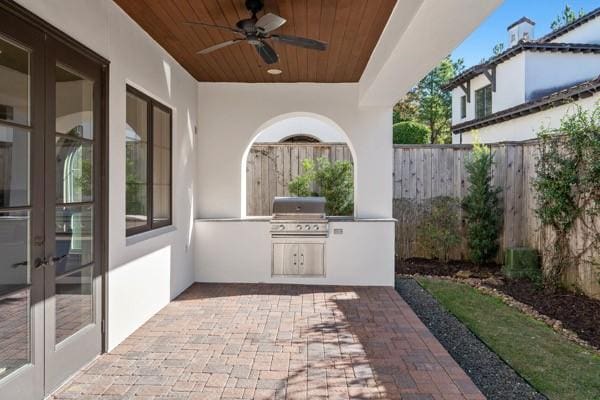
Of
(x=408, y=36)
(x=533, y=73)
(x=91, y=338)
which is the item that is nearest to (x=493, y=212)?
(x=408, y=36)

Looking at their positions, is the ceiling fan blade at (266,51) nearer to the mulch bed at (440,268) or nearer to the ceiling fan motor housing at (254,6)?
the ceiling fan motor housing at (254,6)

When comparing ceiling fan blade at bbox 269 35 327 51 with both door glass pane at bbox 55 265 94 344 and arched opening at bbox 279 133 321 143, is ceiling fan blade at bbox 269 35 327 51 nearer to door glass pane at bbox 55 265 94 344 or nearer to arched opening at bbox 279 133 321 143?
door glass pane at bbox 55 265 94 344

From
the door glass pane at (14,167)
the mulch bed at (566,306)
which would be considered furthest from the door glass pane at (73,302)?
the mulch bed at (566,306)

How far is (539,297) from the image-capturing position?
18.6 feet

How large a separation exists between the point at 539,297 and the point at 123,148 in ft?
17.2

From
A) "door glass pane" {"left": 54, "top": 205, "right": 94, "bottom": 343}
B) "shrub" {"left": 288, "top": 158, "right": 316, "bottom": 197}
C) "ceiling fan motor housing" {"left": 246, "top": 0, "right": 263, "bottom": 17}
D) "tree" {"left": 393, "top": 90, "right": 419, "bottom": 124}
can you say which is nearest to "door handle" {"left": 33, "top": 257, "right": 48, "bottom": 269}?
"door glass pane" {"left": 54, "top": 205, "right": 94, "bottom": 343}

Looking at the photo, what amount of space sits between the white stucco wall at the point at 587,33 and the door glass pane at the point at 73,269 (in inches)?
508

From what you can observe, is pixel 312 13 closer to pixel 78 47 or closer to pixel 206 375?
pixel 78 47

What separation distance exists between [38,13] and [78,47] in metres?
0.47

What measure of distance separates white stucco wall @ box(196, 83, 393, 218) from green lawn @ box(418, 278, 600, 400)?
1.88 m

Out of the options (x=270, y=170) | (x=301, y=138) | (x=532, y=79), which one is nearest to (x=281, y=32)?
(x=270, y=170)

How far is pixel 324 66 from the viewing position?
18.9 feet

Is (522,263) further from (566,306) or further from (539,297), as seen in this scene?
(566,306)

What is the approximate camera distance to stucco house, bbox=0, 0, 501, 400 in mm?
2836
